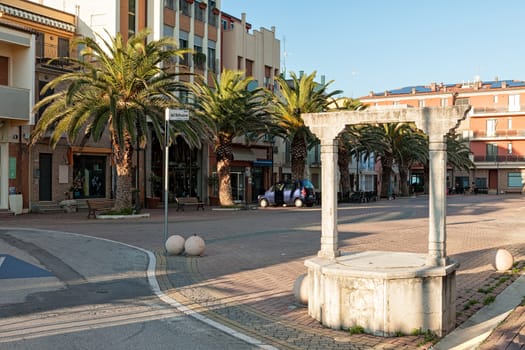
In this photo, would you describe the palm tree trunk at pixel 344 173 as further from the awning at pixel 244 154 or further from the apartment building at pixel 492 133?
the apartment building at pixel 492 133

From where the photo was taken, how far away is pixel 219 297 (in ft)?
29.7

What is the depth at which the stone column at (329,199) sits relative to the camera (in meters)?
8.26

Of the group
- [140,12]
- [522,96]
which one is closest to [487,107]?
[522,96]

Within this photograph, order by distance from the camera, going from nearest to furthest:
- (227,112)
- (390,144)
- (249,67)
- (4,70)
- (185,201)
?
(4,70) < (185,201) < (227,112) < (249,67) < (390,144)

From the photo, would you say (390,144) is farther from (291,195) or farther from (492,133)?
(492,133)

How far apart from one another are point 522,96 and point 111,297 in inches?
3177

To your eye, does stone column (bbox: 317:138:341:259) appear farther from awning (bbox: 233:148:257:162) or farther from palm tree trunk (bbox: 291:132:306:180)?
awning (bbox: 233:148:257:162)

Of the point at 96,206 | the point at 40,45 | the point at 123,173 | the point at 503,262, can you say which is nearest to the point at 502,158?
the point at 40,45

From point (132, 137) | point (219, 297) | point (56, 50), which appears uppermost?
point (56, 50)

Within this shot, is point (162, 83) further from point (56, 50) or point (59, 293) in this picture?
point (59, 293)

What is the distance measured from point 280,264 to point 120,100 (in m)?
13.7

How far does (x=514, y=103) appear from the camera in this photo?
79.7 meters

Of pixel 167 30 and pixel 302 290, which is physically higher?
pixel 167 30

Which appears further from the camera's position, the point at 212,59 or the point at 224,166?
the point at 212,59
